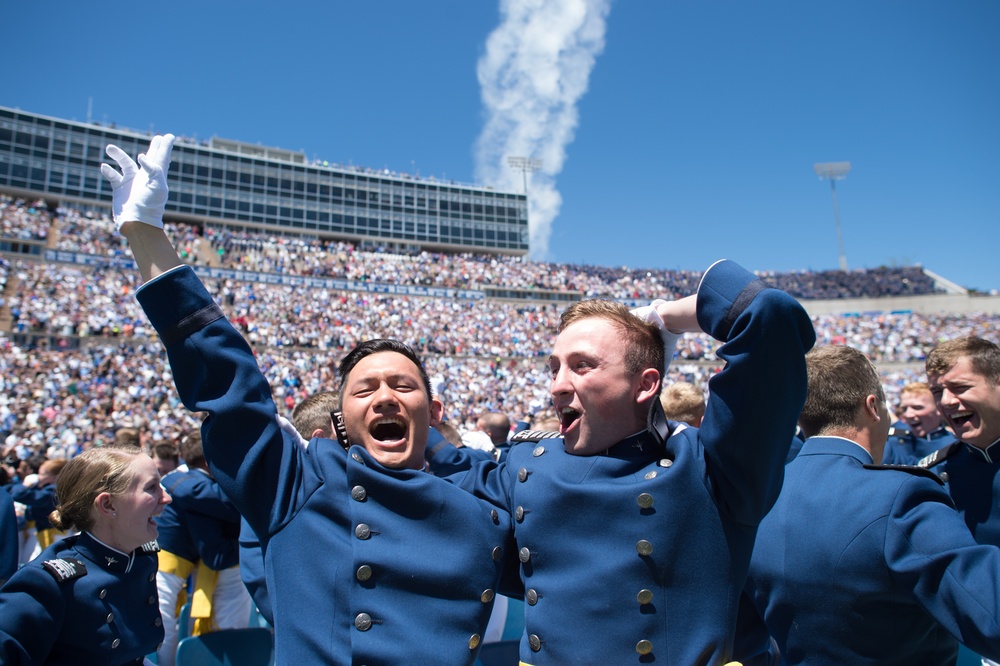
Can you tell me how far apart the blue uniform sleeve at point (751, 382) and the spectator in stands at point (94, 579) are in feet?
7.87

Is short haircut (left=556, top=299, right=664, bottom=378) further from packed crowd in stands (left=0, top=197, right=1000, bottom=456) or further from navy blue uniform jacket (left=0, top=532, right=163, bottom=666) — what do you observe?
packed crowd in stands (left=0, top=197, right=1000, bottom=456)

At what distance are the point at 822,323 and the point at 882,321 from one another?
11.2 ft

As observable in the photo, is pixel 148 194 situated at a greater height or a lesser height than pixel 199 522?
greater

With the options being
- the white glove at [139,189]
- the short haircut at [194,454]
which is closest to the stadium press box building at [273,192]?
the short haircut at [194,454]

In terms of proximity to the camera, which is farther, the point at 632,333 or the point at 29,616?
the point at 29,616

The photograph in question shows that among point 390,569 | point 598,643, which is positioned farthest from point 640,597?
point 390,569

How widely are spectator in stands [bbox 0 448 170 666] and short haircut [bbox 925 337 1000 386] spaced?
12.1ft

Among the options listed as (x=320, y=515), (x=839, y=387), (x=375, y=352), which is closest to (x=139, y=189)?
(x=375, y=352)

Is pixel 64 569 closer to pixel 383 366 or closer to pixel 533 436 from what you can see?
pixel 383 366

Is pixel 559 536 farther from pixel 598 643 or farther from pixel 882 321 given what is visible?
pixel 882 321

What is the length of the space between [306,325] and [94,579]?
98.2 feet

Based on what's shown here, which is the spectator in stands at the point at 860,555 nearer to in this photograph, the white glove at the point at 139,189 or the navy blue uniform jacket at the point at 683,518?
the navy blue uniform jacket at the point at 683,518

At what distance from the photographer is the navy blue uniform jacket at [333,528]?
5.97 feet

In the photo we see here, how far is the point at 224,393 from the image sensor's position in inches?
74.4
